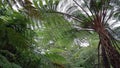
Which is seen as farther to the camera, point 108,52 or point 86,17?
point 86,17

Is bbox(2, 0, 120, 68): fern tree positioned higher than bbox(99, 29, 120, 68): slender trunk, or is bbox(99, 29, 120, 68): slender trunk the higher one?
bbox(2, 0, 120, 68): fern tree

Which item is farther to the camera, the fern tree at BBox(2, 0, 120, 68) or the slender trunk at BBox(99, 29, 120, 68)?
the fern tree at BBox(2, 0, 120, 68)

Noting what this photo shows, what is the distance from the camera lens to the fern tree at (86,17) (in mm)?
4969

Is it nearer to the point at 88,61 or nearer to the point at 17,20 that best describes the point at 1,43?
the point at 17,20

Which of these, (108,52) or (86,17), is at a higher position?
(86,17)

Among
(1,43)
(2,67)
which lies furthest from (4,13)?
(2,67)

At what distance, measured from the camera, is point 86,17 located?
5.67m

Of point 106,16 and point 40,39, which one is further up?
point 106,16

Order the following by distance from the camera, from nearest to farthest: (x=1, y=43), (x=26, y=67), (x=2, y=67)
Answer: (x=2, y=67), (x=1, y=43), (x=26, y=67)

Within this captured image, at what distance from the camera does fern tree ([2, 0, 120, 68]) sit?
4.97m

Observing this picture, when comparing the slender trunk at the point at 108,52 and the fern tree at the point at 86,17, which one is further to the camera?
the fern tree at the point at 86,17

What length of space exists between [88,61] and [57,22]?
7.77 feet

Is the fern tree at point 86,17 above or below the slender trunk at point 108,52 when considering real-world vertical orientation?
above

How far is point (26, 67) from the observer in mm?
4492
